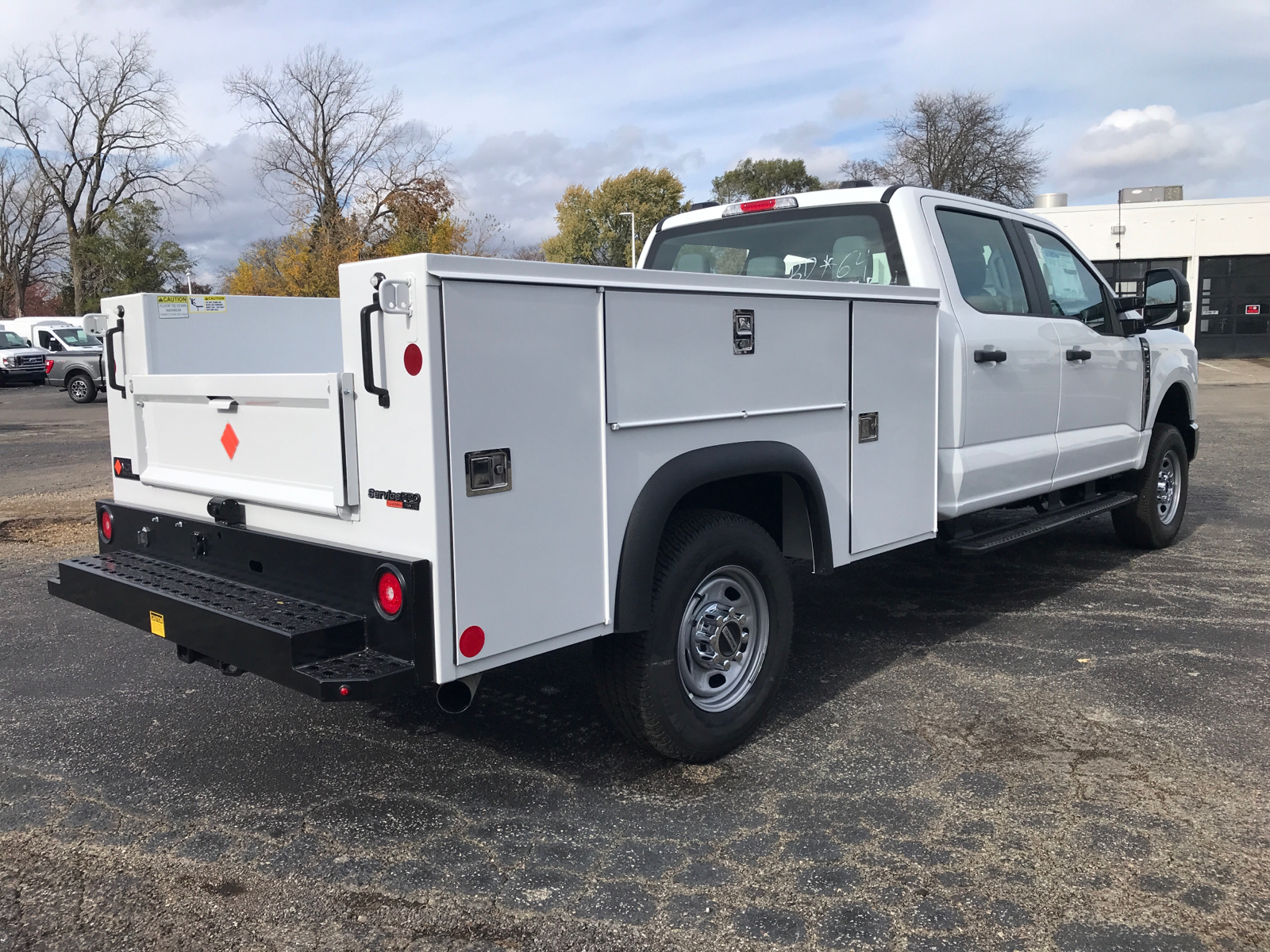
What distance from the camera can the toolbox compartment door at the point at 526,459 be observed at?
9.38 feet

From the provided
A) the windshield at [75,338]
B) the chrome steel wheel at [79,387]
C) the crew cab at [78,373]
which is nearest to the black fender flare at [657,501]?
the crew cab at [78,373]

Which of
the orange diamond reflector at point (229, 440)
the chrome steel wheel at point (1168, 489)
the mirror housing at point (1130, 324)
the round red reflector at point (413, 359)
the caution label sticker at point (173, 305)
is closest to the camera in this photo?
the round red reflector at point (413, 359)

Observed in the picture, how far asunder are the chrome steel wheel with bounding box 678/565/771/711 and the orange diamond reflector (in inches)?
65.3

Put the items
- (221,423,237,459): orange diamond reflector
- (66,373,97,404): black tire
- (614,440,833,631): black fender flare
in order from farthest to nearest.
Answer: (66,373,97,404): black tire → (221,423,237,459): orange diamond reflector → (614,440,833,631): black fender flare

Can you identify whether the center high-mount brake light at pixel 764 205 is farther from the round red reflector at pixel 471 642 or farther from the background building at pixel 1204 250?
the background building at pixel 1204 250

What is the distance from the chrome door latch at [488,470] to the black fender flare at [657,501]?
20.9 inches

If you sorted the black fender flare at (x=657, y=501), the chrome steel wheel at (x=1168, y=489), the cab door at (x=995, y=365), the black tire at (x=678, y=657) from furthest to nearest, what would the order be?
the chrome steel wheel at (x=1168, y=489) < the cab door at (x=995, y=365) < the black tire at (x=678, y=657) < the black fender flare at (x=657, y=501)

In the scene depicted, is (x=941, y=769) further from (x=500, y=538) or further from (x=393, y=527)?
(x=393, y=527)

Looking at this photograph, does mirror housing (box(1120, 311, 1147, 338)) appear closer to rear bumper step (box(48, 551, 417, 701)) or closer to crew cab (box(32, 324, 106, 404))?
rear bumper step (box(48, 551, 417, 701))

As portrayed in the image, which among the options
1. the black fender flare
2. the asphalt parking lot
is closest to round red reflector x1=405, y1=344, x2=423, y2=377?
the black fender flare

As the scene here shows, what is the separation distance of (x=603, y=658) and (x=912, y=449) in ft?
6.01

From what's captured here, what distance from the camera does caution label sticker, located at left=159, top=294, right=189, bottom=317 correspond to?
423 centimetres

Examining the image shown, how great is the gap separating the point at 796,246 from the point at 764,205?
30 centimetres

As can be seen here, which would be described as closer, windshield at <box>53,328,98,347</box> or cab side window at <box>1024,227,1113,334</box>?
cab side window at <box>1024,227,1113,334</box>
